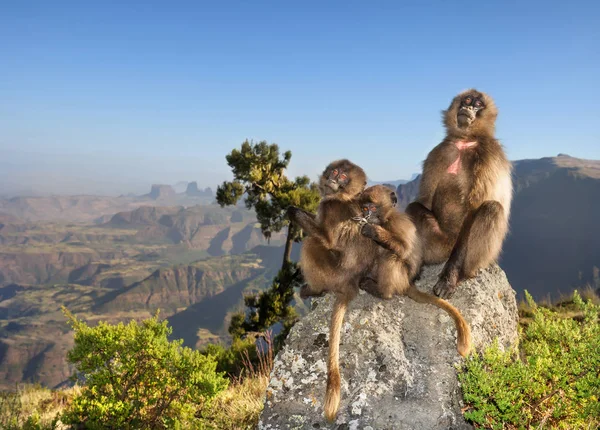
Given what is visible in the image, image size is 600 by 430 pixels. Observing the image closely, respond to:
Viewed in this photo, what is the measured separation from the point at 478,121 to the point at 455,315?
269 centimetres

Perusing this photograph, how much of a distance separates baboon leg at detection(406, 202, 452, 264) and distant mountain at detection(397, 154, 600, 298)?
143m

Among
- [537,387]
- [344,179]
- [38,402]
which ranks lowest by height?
[38,402]

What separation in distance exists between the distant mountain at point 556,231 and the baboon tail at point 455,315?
143421 millimetres

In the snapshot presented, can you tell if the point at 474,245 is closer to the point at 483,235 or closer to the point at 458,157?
the point at 483,235

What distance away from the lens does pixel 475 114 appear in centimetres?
547

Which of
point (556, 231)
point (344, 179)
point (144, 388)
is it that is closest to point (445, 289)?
point (344, 179)

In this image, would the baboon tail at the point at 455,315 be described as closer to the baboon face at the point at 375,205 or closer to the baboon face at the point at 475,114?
the baboon face at the point at 375,205

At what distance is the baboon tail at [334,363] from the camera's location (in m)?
3.55

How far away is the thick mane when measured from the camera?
548cm

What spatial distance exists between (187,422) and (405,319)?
12.3ft

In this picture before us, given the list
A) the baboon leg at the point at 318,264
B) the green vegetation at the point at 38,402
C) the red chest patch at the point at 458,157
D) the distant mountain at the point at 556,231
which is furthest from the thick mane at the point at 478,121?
the distant mountain at the point at 556,231

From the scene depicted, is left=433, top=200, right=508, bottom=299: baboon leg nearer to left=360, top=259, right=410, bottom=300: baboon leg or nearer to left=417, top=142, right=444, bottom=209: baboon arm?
left=360, top=259, right=410, bottom=300: baboon leg

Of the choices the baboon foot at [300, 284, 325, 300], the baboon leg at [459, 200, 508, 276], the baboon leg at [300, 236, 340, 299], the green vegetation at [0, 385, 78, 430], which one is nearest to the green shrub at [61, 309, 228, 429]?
the baboon foot at [300, 284, 325, 300]

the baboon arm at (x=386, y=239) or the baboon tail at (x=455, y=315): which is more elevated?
the baboon arm at (x=386, y=239)
